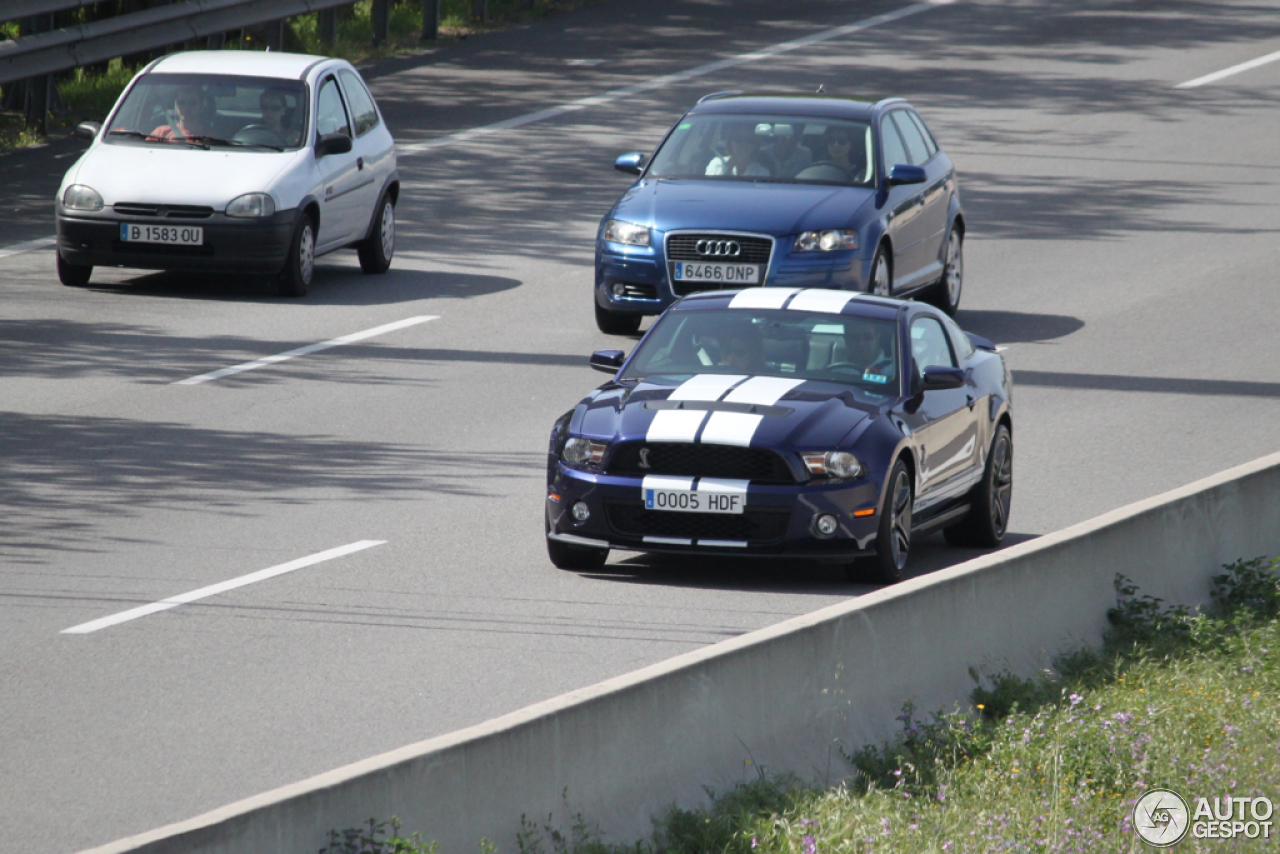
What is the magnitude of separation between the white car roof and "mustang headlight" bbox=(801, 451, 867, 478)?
396 inches

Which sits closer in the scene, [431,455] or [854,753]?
[854,753]

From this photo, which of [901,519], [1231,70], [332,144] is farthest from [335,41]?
[901,519]

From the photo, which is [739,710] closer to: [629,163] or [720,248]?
[720,248]

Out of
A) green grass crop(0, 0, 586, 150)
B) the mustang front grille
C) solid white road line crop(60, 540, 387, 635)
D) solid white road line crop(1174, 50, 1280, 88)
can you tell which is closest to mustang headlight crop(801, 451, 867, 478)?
the mustang front grille

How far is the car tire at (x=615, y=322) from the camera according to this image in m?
16.6

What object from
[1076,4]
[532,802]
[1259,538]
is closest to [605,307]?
[1259,538]

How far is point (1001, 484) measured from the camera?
37.0 feet

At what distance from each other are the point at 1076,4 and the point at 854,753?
31.7 metres

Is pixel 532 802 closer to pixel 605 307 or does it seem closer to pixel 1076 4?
pixel 605 307

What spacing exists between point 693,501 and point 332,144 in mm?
9288

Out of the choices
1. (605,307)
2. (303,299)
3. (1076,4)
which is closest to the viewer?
(605,307)

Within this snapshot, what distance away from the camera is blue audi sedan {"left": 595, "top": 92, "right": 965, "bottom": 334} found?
15.8 m

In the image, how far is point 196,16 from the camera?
2555cm

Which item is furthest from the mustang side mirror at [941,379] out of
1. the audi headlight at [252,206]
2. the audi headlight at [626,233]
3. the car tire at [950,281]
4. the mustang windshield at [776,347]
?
the audi headlight at [252,206]
